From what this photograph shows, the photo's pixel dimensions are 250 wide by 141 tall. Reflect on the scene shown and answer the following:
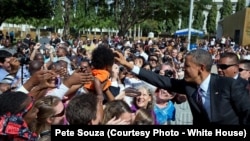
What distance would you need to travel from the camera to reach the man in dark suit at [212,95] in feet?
12.2

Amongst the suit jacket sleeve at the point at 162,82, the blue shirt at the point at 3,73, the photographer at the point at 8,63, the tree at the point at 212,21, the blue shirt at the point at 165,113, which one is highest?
the suit jacket sleeve at the point at 162,82

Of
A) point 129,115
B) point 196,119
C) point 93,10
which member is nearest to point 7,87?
point 129,115

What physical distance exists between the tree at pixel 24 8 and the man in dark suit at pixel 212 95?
3613 cm

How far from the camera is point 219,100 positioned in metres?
3.75

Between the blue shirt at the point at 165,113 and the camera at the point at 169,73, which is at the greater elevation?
the camera at the point at 169,73

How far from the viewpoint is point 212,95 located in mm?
3801

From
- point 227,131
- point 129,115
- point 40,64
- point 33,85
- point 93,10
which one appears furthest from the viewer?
point 93,10

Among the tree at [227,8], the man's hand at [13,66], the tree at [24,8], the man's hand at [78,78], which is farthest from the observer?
the tree at [227,8]

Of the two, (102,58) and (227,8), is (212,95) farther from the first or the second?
(227,8)

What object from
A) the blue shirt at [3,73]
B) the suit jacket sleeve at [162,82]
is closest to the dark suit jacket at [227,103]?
the suit jacket sleeve at [162,82]

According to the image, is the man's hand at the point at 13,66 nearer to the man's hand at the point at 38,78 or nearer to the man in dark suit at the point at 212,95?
the man's hand at the point at 38,78

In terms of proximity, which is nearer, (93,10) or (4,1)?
(4,1)

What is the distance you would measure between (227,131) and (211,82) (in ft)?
2.98

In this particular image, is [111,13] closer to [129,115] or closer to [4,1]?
[4,1]
